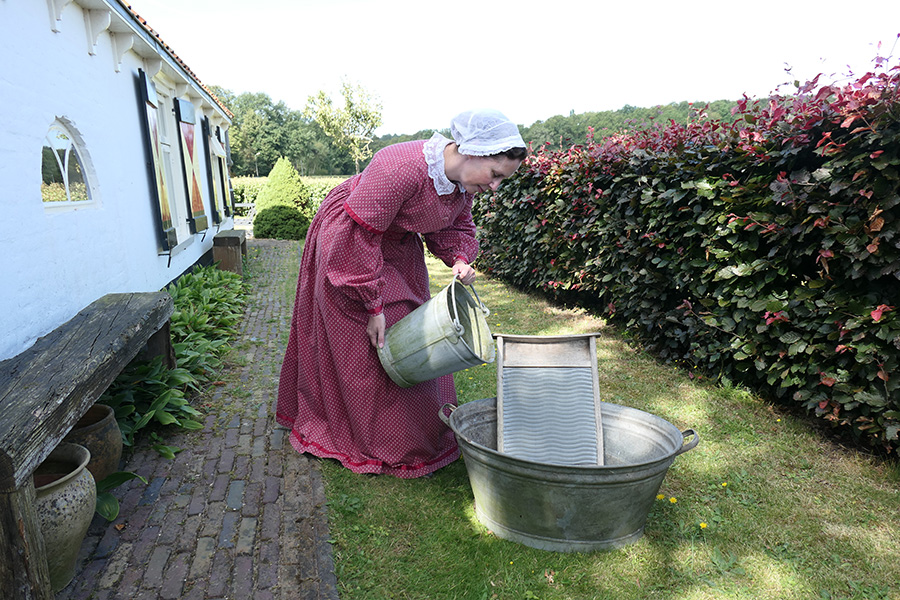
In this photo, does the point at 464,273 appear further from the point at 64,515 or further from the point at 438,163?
the point at 64,515

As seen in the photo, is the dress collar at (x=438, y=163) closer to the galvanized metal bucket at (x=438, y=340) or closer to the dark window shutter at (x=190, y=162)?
the galvanized metal bucket at (x=438, y=340)

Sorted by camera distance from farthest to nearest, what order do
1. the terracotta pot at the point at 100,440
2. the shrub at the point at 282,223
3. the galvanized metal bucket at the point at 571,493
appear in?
the shrub at the point at 282,223 < the terracotta pot at the point at 100,440 < the galvanized metal bucket at the point at 571,493

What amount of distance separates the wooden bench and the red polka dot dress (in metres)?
0.97

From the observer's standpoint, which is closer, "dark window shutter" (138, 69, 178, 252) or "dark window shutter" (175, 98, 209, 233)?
"dark window shutter" (138, 69, 178, 252)

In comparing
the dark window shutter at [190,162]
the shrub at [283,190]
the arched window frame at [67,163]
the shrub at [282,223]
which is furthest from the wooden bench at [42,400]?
the shrub at [283,190]

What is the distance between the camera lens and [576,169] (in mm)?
5852

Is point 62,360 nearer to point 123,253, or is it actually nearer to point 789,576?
point 123,253

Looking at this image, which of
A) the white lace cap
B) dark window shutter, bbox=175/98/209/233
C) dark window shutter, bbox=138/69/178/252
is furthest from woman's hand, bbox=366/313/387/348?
dark window shutter, bbox=175/98/209/233

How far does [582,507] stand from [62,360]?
8.06 feet

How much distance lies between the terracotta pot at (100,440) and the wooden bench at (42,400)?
27cm

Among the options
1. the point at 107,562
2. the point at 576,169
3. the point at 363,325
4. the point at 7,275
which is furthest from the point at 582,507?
Answer: the point at 576,169

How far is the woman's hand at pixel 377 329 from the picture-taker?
2648 mm

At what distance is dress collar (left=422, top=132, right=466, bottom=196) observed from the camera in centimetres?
246

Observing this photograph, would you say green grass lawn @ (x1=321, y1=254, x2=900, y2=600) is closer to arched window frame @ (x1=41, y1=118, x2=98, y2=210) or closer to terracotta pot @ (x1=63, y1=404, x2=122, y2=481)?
terracotta pot @ (x1=63, y1=404, x2=122, y2=481)
